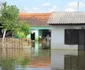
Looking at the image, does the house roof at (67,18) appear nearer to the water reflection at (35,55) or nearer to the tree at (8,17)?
the water reflection at (35,55)

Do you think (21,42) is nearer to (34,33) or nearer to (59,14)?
(59,14)

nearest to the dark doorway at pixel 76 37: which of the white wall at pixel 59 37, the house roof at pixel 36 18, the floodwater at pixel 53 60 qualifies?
the white wall at pixel 59 37

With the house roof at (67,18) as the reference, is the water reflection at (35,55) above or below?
below

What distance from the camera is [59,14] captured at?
35812 mm

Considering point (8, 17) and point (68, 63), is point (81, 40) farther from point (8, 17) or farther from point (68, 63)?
point (68, 63)

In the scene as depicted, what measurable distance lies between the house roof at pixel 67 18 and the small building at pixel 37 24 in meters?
20.9

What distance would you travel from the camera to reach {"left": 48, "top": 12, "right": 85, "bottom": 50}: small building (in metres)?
33.6

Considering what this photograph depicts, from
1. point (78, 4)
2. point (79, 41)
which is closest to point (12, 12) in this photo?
point (79, 41)

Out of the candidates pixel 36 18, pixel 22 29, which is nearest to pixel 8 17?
pixel 22 29

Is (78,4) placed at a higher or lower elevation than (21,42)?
higher

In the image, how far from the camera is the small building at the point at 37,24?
57.9 meters

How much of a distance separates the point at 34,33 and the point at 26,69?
42.7 meters

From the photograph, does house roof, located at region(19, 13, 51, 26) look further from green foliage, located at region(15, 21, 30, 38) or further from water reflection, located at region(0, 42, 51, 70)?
water reflection, located at region(0, 42, 51, 70)

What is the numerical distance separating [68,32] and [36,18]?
26.9m
